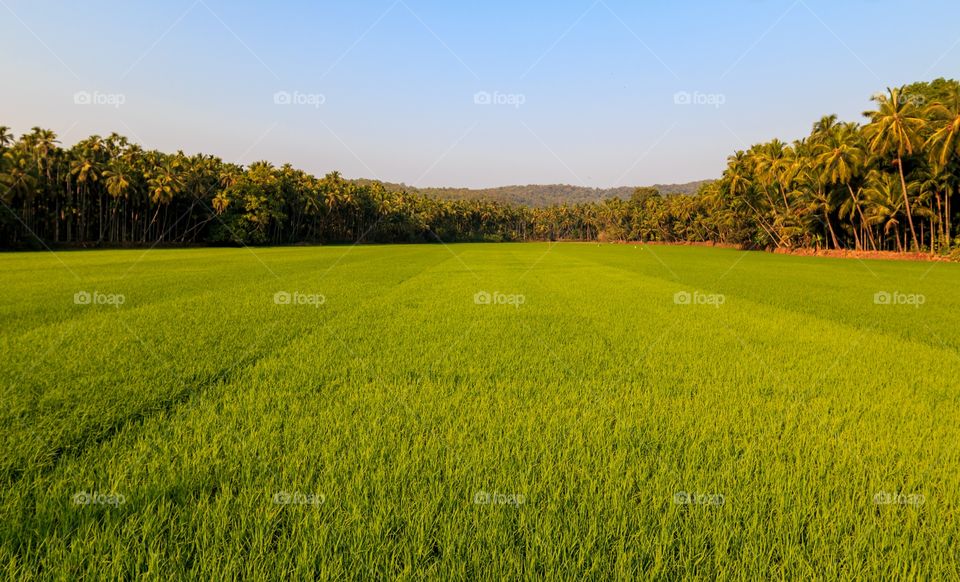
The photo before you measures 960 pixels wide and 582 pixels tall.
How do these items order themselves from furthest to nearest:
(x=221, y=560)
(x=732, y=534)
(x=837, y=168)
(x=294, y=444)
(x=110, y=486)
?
1. (x=837, y=168)
2. (x=294, y=444)
3. (x=110, y=486)
4. (x=732, y=534)
5. (x=221, y=560)

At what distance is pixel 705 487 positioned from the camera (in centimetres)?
337

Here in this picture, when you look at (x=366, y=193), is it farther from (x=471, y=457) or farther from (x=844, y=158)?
(x=471, y=457)

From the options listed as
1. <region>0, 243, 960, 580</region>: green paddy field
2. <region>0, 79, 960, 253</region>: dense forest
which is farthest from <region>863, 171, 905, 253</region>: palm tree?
<region>0, 243, 960, 580</region>: green paddy field

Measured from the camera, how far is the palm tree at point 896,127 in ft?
146

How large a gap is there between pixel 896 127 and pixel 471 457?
60.8 m

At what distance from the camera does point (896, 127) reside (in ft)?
147

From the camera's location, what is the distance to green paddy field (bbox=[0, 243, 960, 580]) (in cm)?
260

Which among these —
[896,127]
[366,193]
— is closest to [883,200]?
[896,127]

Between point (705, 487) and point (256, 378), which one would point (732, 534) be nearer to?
point (705, 487)

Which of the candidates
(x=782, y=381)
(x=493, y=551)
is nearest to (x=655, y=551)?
(x=493, y=551)

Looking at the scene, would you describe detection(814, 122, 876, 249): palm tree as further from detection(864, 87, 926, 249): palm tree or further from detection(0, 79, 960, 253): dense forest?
detection(864, 87, 926, 249): palm tree

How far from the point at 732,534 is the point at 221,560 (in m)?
3.03

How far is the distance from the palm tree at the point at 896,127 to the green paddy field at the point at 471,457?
166ft

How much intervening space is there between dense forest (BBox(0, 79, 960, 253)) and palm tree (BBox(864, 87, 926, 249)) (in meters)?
0.12
